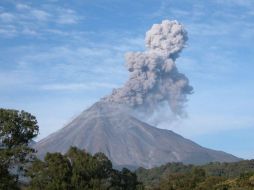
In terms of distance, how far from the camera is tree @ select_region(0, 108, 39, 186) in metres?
32.0

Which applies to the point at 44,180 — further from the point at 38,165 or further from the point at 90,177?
the point at 90,177

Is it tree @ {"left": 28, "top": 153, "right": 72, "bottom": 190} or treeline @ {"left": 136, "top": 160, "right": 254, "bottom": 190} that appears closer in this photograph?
tree @ {"left": 28, "top": 153, "right": 72, "bottom": 190}

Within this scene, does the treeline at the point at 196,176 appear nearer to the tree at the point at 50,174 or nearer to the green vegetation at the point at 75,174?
the green vegetation at the point at 75,174

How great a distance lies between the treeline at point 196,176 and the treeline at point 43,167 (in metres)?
8.74

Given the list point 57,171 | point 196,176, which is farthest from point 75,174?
Result: point 196,176

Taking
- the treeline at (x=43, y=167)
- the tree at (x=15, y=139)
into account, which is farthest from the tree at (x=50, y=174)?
the tree at (x=15, y=139)

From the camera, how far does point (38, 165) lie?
155ft

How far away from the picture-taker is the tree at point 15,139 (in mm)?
31969

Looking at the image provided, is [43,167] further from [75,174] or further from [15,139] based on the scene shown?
[15,139]

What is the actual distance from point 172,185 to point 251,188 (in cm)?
2651

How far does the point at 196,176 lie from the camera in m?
72.2

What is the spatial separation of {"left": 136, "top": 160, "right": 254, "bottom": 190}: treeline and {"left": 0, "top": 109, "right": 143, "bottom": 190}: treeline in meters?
8.74

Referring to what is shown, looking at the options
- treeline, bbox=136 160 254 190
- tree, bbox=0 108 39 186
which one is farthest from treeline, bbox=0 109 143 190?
treeline, bbox=136 160 254 190

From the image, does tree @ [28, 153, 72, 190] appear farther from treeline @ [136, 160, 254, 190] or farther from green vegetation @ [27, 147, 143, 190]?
treeline @ [136, 160, 254, 190]
